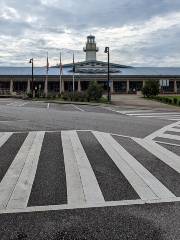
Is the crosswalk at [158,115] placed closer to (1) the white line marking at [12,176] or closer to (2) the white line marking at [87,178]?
(2) the white line marking at [87,178]

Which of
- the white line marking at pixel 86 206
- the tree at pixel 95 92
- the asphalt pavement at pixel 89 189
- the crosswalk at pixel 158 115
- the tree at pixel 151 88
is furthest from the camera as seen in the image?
the tree at pixel 151 88

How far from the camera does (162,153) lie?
10.7 metres

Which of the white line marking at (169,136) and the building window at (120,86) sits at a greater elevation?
the building window at (120,86)

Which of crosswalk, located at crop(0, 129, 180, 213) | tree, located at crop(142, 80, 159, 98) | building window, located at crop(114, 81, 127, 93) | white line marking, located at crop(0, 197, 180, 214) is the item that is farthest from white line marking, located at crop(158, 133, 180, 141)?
building window, located at crop(114, 81, 127, 93)

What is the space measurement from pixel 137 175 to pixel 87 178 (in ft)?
3.66

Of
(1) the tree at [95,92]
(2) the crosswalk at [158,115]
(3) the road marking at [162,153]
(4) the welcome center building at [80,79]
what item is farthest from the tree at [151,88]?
(3) the road marking at [162,153]

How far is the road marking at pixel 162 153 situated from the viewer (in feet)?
30.2

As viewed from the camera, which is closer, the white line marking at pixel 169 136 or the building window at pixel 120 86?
the white line marking at pixel 169 136

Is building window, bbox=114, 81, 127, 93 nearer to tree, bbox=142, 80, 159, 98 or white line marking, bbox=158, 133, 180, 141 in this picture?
tree, bbox=142, 80, 159, 98

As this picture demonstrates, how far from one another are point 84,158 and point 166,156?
2.31 meters

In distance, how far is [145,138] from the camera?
13.9 m

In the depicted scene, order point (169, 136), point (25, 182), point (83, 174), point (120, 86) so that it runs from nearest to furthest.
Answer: point (25, 182) → point (83, 174) → point (169, 136) → point (120, 86)

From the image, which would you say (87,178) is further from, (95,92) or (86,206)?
(95,92)

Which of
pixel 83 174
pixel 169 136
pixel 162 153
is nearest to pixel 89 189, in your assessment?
pixel 83 174
